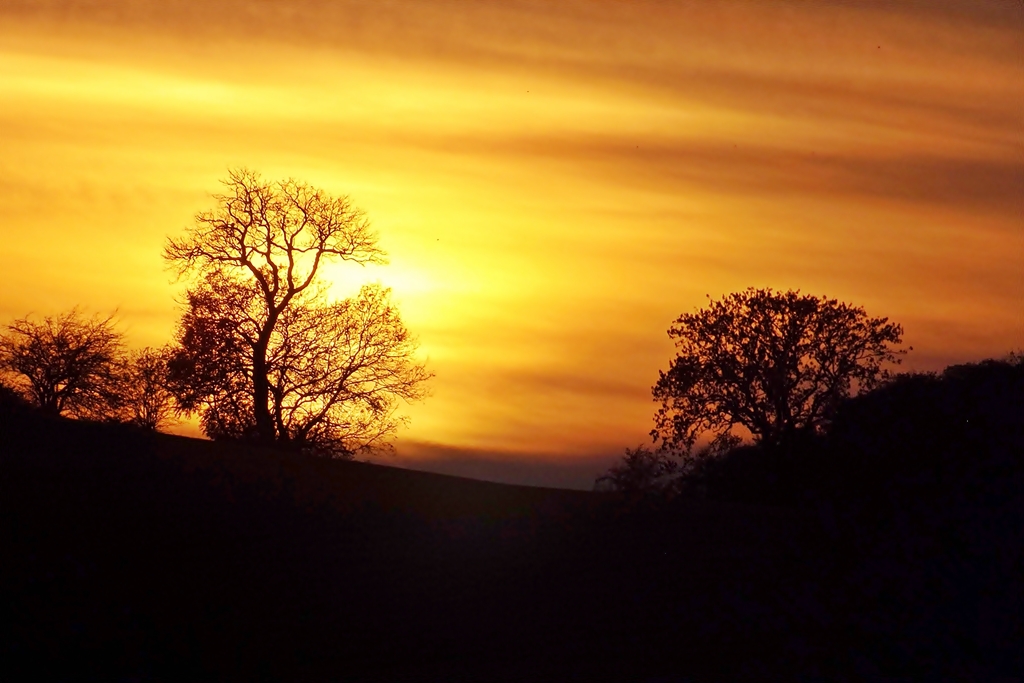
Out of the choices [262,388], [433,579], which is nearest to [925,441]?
[433,579]

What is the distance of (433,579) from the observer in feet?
73.6

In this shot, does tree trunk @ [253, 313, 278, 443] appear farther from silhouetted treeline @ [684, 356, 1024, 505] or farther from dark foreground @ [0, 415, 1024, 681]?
silhouetted treeline @ [684, 356, 1024, 505]

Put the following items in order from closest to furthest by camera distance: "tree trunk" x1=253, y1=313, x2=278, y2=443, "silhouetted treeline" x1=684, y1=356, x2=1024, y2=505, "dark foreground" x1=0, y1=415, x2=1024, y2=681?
1. "dark foreground" x1=0, y1=415, x2=1024, y2=681
2. "silhouetted treeline" x1=684, y1=356, x2=1024, y2=505
3. "tree trunk" x1=253, y1=313, x2=278, y2=443

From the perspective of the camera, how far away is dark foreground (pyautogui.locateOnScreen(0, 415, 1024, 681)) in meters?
18.8

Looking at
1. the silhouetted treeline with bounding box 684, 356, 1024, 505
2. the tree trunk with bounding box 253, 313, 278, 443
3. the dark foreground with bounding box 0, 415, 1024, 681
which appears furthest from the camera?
the tree trunk with bounding box 253, 313, 278, 443

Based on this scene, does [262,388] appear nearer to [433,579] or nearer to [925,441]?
[433,579]

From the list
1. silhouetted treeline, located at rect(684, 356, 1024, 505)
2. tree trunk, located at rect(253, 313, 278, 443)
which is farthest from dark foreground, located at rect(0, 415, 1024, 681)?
tree trunk, located at rect(253, 313, 278, 443)

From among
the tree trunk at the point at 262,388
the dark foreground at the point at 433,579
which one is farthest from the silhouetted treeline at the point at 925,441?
the tree trunk at the point at 262,388

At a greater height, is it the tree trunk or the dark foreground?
the tree trunk

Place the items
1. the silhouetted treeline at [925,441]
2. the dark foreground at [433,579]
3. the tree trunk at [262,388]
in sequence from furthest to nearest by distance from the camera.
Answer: the tree trunk at [262,388], the silhouetted treeline at [925,441], the dark foreground at [433,579]

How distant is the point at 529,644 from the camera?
2000cm

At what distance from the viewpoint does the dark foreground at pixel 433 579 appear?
18828mm

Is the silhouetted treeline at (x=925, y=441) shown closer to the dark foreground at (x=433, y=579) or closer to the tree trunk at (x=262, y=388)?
the dark foreground at (x=433, y=579)

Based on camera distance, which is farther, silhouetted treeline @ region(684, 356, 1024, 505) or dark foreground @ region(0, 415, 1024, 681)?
silhouetted treeline @ region(684, 356, 1024, 505)
